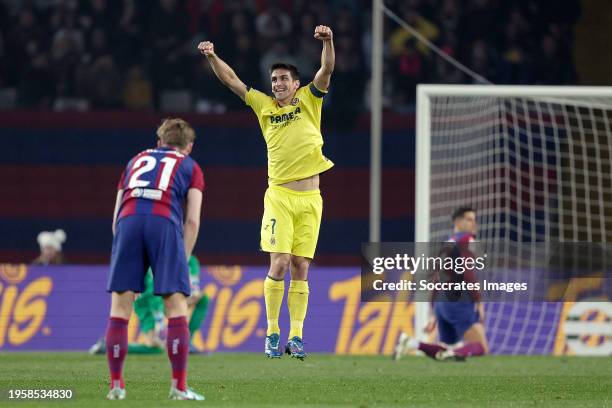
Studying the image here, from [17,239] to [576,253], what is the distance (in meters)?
7.62

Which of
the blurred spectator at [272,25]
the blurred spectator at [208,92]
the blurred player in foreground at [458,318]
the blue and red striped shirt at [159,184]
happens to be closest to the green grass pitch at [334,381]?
the blurred player in foreground at [458,318]

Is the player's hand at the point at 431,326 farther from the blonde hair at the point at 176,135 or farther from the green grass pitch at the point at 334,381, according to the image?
the blonde hair at the point at 176,135

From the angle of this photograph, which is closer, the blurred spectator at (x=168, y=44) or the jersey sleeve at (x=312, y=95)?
the jersey sleeve at (x=312, y=95)

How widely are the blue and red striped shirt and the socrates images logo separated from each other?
28.7 ft

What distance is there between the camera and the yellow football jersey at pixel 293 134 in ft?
34.4

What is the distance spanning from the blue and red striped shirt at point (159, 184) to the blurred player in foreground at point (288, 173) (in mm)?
2026

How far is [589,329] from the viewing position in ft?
53.3

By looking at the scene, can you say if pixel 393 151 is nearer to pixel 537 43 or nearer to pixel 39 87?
pixel 537 43

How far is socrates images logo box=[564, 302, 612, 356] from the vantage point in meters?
16.1

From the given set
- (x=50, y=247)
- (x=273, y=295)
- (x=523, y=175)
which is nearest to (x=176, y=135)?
(x=273, y=295)

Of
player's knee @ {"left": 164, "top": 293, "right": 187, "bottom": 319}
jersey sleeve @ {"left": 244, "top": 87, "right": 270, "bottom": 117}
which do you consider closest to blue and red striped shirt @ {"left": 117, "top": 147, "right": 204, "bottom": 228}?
player's knee @ {"left": 164, "top": 293, "right": 187, "bottom": 319}

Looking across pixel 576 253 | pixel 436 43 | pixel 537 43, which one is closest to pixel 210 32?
pixel 436 43

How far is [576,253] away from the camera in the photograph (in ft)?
57.1

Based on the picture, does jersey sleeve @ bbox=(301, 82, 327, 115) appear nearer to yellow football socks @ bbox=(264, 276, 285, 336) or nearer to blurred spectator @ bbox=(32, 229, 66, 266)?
yellow football socks @ bbox=(264, 276, 285, 336)
